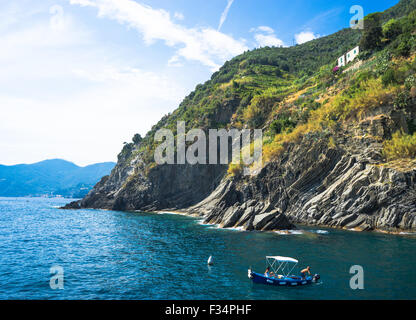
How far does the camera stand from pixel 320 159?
6831 centimetres

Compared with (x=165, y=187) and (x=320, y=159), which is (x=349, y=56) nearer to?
(x=320, y=159)

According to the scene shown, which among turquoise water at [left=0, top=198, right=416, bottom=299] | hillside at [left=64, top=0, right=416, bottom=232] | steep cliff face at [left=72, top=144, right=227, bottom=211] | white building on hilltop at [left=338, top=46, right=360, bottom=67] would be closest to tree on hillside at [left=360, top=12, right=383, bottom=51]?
hillside at [left=64, top=0, right=416, bottom=232]

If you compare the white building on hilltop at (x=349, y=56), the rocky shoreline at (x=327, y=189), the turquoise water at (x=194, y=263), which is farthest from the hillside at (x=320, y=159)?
the turquoise water at (x=194, y=263)

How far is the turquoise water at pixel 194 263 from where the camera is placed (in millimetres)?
24469

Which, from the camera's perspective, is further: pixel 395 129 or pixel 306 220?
pixel 306 220

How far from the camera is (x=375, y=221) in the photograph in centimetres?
5234

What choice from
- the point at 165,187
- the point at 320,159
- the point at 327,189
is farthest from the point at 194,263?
the point at 165,187

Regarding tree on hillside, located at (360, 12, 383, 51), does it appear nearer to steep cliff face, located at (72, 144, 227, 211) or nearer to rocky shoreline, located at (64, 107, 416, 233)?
rocky shoreline, located at (64, 107, 416, 233)

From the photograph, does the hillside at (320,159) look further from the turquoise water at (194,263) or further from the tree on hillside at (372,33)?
the turquoise water at (194,263)

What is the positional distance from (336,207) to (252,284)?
1591 inches

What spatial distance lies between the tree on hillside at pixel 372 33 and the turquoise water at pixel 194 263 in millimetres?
68924

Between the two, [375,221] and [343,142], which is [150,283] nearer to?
[375,221]

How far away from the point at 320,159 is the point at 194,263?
4817cm
